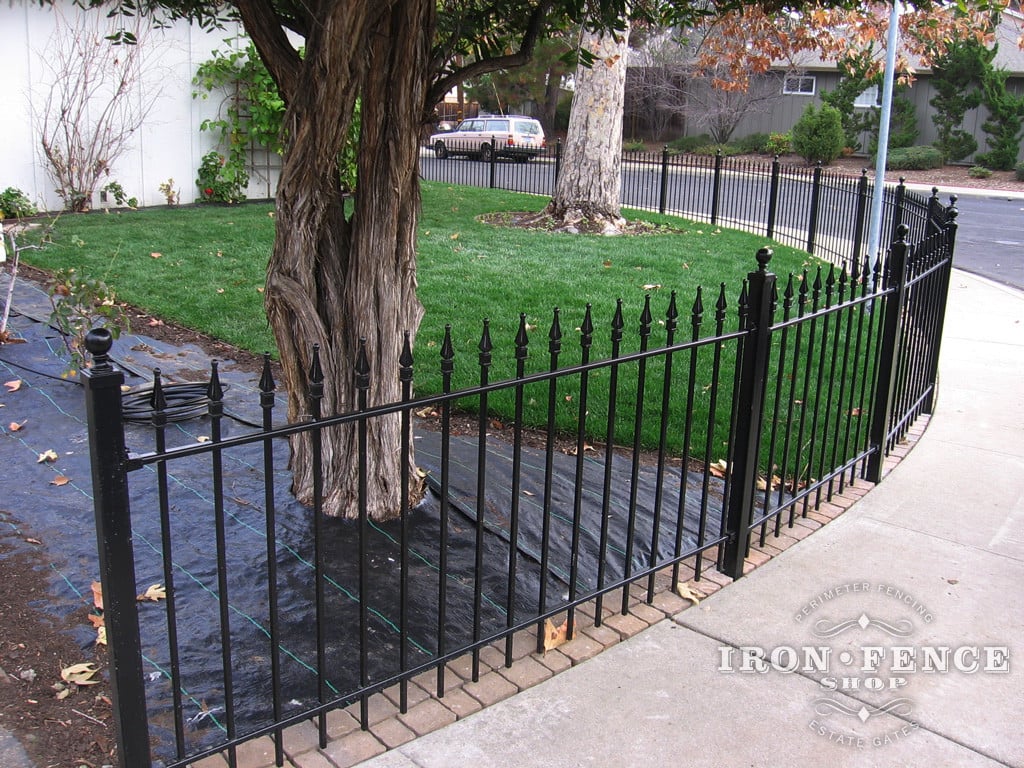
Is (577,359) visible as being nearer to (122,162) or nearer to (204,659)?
(204,659)

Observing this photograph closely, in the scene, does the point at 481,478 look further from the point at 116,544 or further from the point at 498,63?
the point at 498,63

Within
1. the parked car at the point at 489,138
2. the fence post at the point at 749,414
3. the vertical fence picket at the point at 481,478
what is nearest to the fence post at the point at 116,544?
the vertical fence picket at the point at 481,478

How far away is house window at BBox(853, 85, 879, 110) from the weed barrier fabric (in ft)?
119

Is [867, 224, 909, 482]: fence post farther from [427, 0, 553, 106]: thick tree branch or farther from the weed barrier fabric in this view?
[427, 0, 553, 106]: thick tree branch

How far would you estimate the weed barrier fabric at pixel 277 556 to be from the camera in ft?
11.0

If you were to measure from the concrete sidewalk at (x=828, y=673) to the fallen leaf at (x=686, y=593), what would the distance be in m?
0.06

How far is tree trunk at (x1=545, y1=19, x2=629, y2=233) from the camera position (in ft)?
47.1

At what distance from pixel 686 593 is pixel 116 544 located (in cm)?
249

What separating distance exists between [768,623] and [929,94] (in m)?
36.9

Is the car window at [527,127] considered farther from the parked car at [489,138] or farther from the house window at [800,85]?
the house window at [800,85]

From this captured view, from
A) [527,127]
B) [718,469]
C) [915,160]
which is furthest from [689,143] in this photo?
[718,469]

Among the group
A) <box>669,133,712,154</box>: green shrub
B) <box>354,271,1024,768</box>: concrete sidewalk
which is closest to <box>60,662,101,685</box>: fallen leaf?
<box>354,271,1024,768</box>: concrete sidewalk

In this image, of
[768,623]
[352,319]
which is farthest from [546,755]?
[352,319]

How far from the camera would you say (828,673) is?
3.57m
